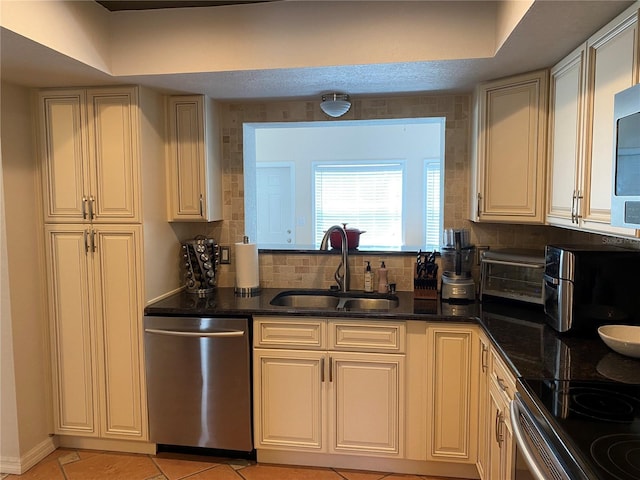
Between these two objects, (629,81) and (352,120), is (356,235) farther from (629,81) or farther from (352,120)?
(629,81)

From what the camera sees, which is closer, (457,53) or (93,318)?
(457,53)

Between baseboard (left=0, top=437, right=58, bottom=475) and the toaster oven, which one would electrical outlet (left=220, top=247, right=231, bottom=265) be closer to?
baseboard (left=0, top=437, right=58, bottom=475)

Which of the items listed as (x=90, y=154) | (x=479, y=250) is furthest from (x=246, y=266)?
(x=479, y=250)

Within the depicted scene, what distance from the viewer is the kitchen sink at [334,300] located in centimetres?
287

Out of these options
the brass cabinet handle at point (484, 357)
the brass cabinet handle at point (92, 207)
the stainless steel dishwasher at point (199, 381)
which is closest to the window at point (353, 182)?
the brass cabinet handle at point (92, 207)

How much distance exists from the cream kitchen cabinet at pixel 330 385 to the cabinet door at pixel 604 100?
108 cm

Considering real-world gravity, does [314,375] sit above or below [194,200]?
below

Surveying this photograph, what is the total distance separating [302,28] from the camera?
7.18ft

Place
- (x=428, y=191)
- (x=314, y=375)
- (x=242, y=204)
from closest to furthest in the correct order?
(x=314, y=375)
(x=242, y=204)
(x=428, y=191)

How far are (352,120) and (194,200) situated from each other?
1143 mm

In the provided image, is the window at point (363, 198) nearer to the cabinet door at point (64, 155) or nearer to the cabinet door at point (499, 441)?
the cabinet door at point (64, 155)

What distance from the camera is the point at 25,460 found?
2.56 metres

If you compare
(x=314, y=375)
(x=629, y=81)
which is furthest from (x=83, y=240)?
(x=629, y=81)

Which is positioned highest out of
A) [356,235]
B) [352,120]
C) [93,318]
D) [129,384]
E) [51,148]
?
[352,120]
